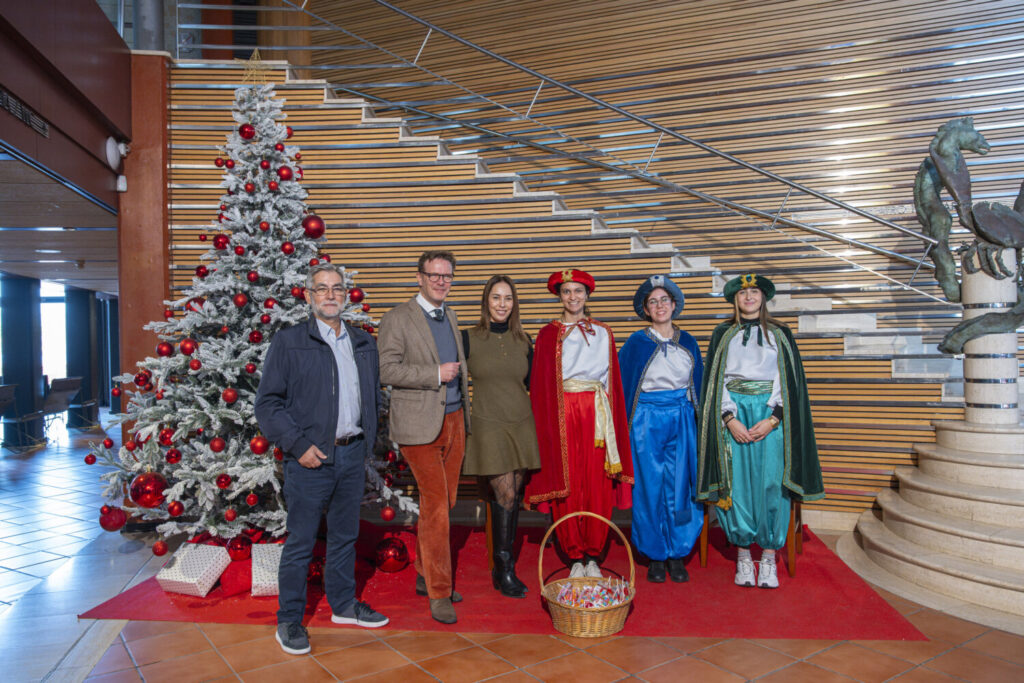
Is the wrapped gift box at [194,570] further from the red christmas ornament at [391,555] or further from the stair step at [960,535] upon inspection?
the stair step at [960,535]

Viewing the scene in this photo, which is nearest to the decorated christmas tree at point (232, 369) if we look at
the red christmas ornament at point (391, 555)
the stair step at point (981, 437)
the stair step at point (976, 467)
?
the red christmas ornament at point (391, 555)

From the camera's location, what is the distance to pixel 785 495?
3789 millimetres

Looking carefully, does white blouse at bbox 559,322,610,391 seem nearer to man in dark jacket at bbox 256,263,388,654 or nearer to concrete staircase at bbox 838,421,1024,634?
man in dark jacket at bbox 256,263,388,654

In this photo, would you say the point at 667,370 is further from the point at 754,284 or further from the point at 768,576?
the point at 768,576

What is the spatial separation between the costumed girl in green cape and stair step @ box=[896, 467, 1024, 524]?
822 millimetres

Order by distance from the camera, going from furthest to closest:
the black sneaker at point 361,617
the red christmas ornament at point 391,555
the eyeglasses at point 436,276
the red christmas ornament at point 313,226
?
the red christmas ornament at point 313,226 < the red christmas ornament at point 391,555 < the eyeglasses at point 436,276 < the black sneaker at point 361,617

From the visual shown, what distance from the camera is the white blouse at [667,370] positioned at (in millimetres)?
3859

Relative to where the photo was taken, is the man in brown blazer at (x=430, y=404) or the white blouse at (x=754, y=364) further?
the white blouse at (x=754, y=364)

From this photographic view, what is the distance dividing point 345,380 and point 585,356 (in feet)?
4.21

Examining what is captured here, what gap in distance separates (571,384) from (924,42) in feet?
16.7

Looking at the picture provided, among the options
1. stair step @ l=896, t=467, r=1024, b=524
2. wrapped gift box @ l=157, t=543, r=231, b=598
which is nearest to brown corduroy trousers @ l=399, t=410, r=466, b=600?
wrapped gift box @ l=157, t=543, r=231, b=598

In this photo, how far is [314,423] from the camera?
293cm

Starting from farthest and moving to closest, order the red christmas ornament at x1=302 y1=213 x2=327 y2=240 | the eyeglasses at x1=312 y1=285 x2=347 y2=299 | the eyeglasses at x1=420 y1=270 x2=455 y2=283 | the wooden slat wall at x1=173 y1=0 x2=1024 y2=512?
the wooden slat wall at x1=173 y1=0 x2=1024 y2=512 < the red christmas ornament at x1=302 y1=213 x2=327 y2=240 < the eyeglasses at x1=420 y1=270 x2=455 y2=283 < the eyeglasses at x1=312 y1=285 x2=347 y2=299

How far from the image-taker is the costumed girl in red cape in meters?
3.66
